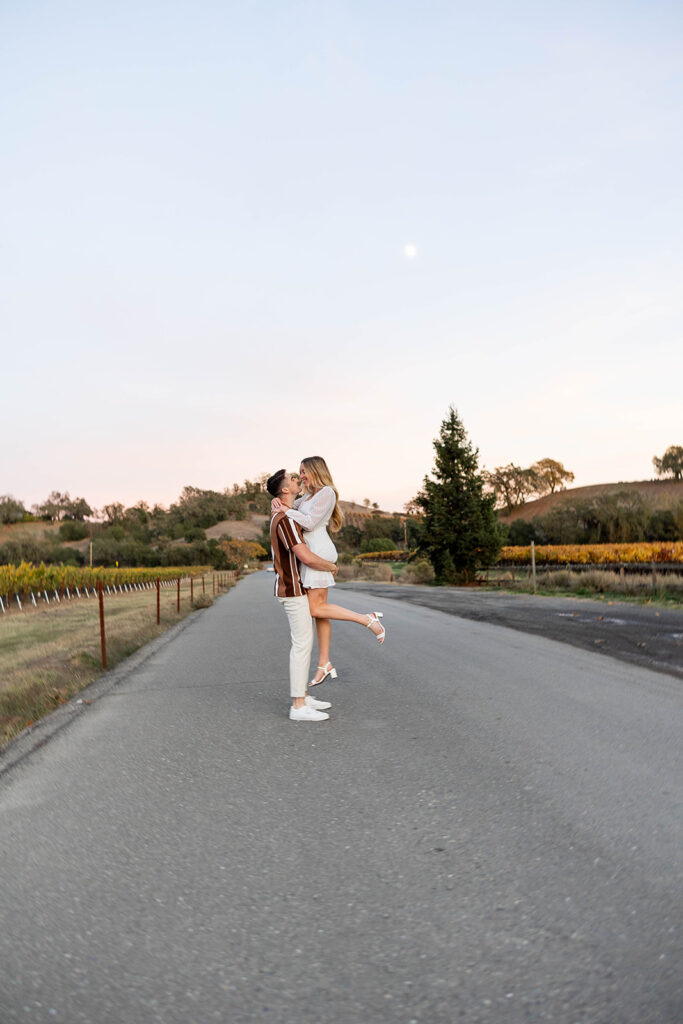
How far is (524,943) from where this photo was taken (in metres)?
2.29

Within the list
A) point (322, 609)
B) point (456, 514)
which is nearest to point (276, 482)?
point (322, 609)

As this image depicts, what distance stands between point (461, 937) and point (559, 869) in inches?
27.1

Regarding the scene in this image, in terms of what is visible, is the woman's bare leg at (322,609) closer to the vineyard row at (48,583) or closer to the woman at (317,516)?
the woman at (317,516)

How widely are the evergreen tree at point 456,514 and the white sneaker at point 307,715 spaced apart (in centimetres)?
2942

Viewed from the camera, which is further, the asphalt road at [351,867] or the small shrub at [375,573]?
the small shrub at [375,573]

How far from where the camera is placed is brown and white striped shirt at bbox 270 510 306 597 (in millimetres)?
5590

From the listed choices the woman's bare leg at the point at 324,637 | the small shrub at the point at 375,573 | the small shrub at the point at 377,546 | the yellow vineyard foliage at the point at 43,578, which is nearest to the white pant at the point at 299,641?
the woman's bare leg at the point at 324,637

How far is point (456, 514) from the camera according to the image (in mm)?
35000

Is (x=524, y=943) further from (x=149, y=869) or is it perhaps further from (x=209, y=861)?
(x=149, y=869)

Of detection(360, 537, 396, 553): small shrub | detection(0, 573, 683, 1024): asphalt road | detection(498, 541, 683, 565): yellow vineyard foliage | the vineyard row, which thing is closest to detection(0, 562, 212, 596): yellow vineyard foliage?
the vineyard row

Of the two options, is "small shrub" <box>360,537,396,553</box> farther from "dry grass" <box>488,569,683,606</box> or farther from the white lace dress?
the white lace dress

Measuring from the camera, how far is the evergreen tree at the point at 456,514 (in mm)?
34781

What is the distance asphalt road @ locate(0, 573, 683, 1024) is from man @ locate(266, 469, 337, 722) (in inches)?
8.2

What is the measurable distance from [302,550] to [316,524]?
0.25 m
